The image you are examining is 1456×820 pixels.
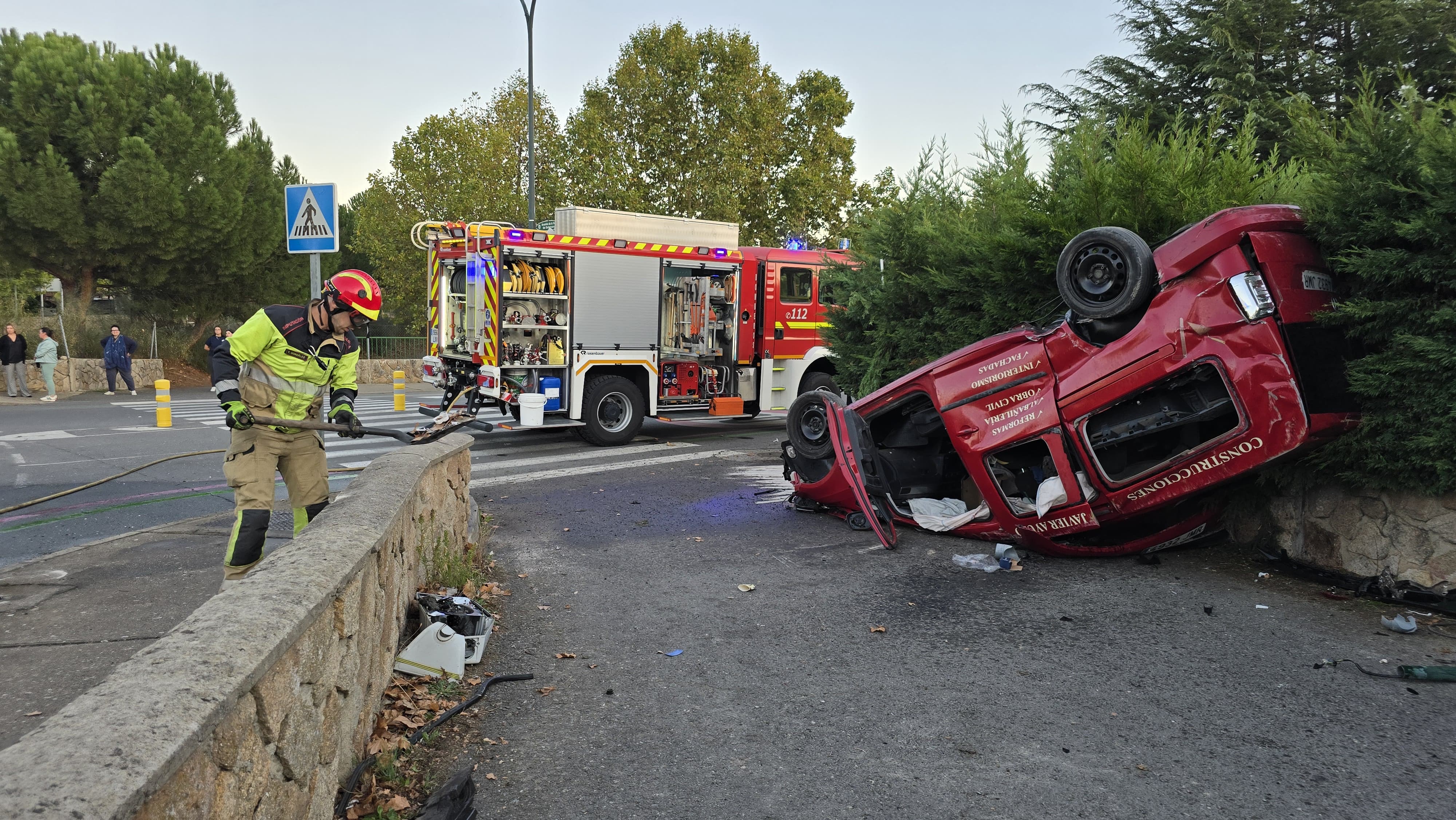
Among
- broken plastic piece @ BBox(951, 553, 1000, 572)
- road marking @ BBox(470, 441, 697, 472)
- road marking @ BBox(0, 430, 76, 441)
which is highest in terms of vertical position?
road marking @ BBox(470, 441, 697, 472)

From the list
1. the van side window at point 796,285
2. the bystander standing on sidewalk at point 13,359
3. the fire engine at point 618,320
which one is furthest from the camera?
the bystander standing on sidewalk at point 13,359

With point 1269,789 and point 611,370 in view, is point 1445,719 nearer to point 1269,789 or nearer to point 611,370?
point 1269,789

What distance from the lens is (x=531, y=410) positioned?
11711mm

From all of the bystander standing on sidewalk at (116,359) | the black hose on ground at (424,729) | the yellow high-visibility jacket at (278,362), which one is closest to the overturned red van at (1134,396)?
the black hose on ground at (424,729)

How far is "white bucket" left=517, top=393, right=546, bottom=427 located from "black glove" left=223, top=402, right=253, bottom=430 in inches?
256

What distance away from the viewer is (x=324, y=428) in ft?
17.7

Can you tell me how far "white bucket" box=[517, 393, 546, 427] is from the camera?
1170cm

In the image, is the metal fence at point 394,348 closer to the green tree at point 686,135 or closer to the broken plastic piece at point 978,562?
the green tree at point 686,135

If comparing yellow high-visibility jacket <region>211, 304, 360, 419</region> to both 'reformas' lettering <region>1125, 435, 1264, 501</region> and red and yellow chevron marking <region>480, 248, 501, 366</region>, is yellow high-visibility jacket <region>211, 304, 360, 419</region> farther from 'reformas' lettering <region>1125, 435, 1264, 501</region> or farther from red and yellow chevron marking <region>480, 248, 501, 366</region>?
red and yellow chevron marking <region>480, 248, 501, 366</region>

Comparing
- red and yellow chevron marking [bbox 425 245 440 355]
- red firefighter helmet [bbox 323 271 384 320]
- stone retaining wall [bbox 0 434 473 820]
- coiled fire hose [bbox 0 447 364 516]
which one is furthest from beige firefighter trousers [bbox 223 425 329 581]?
red and yellow chevron marking [bbox 425 245 440 355]

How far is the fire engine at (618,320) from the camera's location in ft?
38.9

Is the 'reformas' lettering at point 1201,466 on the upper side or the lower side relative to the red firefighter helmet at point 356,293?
lower

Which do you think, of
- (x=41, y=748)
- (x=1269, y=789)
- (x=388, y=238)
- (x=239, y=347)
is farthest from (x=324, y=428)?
(x=388, y=238)

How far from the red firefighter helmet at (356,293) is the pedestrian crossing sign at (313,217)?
3737mm
